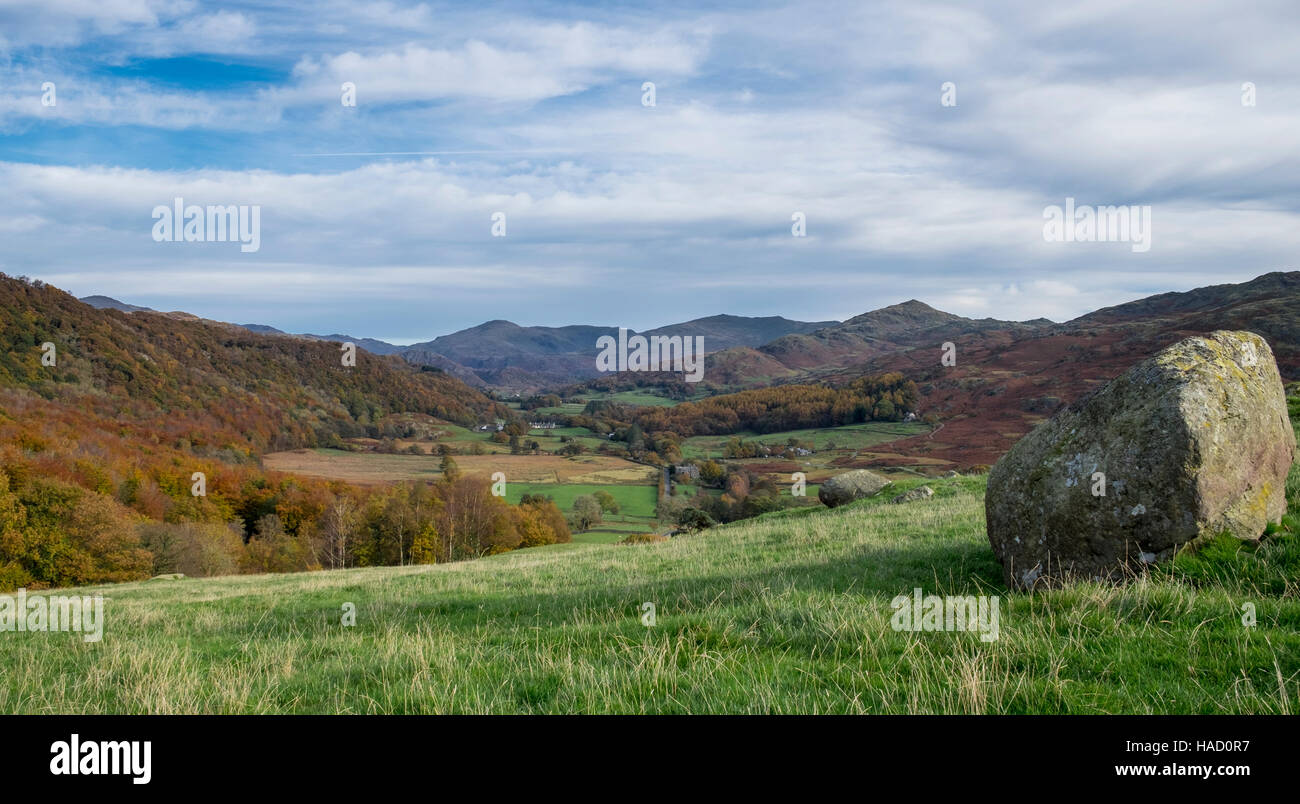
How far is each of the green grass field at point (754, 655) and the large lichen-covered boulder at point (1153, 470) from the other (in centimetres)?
50

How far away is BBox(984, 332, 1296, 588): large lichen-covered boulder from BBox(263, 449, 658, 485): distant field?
99.6m

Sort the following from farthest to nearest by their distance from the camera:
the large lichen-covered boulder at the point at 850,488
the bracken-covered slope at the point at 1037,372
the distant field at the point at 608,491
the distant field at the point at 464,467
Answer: the bracken-covered slope at the point at 1037,372 → the distant field at the point at 464,467 → the distant field at the point at 608,491 → the large lichen-covered boulder at the point at 850,488

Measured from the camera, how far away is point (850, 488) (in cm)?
3584

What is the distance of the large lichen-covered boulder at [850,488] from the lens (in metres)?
35.6

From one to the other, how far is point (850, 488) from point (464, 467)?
9970 centimetres

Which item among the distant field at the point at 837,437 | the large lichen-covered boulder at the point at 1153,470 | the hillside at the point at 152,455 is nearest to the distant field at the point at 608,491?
the hillside at the point at 152,455

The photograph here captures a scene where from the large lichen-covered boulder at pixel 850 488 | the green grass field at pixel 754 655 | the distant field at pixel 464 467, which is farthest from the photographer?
the distant field at pixel 464 467

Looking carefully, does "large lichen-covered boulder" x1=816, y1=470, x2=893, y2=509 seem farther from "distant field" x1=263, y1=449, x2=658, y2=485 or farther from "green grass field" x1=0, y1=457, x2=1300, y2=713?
"distant field" x1=263, y1=449, x2=658, y2=485

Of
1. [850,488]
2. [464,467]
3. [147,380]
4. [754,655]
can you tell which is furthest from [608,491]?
[147,380]

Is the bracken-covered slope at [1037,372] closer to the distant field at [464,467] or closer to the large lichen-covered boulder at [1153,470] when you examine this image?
the distant field at [464,467]

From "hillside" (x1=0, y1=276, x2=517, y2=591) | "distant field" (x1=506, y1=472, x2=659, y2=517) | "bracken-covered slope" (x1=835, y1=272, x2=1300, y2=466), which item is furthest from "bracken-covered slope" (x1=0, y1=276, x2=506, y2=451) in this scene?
"bracken-covered slope" (x1=835, y1=272, x2=1300, y2=466)

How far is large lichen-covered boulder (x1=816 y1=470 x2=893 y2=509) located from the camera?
117ft
